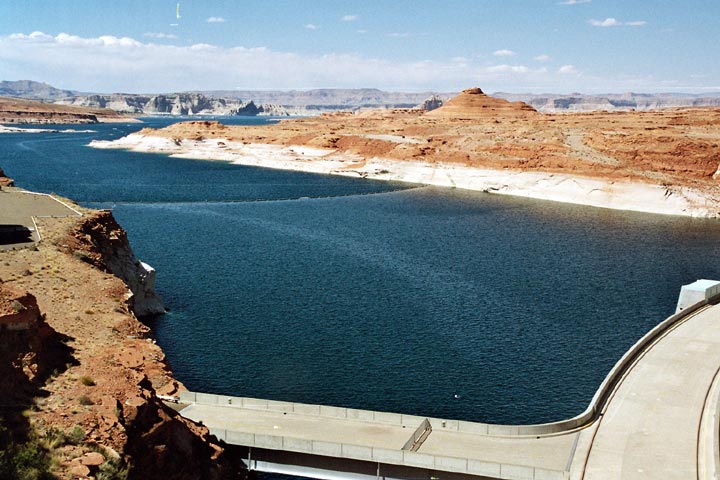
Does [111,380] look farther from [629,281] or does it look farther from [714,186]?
[714,186]

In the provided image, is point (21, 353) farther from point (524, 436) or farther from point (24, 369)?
point (524, 436)

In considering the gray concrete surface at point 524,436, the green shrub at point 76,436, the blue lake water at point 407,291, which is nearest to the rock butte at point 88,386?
the green shrub at point 76,436

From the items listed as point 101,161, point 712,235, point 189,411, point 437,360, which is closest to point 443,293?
point 437,360

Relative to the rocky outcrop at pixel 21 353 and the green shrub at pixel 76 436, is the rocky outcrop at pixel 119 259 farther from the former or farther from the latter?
the green shrub at pixel 76 436

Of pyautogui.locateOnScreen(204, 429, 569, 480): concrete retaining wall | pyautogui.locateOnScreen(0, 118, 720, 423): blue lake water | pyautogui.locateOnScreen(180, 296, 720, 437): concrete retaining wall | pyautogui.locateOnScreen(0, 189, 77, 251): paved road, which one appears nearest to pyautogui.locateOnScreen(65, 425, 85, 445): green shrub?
pyautogui.locateOnScreen(204, 429, 569, 480): concrete retaining wall

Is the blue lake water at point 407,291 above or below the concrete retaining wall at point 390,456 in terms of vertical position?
below
